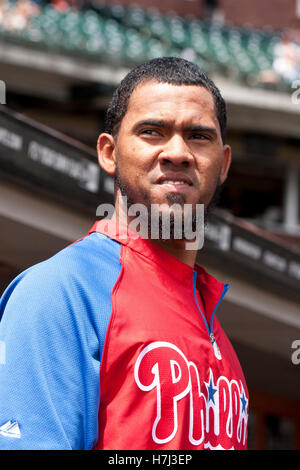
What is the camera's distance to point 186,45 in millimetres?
15375

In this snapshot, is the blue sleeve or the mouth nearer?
the blue sleeve

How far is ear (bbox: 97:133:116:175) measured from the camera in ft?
5.54

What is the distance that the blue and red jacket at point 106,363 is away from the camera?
4.21ft

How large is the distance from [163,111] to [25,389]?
2.33 ft

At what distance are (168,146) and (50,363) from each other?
57 centimetres

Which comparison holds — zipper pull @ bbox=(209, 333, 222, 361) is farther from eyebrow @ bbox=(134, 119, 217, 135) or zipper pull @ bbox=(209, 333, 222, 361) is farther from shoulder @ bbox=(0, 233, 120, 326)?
eyebrow @ bbox=(134, 119, 217, 135)

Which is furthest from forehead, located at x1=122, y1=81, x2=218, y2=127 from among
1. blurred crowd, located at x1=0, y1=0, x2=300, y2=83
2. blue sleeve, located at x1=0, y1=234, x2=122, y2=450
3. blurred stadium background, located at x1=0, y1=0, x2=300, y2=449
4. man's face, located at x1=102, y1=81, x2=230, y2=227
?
blurred crowd, located at x1=0, y1=0, x2=300, y2=83

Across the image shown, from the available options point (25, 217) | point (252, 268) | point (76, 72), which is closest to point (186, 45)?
point (76, 72)

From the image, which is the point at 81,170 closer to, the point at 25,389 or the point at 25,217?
the point at 25,217

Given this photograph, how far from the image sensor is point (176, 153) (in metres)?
1.51

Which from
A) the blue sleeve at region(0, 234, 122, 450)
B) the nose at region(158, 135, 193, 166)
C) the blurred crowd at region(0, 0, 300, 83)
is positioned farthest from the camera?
the blurred crowd at region(0, 0, 300, 83)

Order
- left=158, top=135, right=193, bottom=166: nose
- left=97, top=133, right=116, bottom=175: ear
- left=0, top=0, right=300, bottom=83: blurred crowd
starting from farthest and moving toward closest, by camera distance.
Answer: left=0, top=0, right=300, bottom=83: blurred crowd
left=97, top=133, right=116, bottom=175: ear
left=158, top=135, right=193, bottom=166: nose

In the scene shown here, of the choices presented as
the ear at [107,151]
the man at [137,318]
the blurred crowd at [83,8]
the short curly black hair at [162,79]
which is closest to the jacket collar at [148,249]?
the man at [137,318]

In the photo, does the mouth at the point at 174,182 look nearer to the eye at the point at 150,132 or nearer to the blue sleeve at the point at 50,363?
the eye at the point at 150,132
